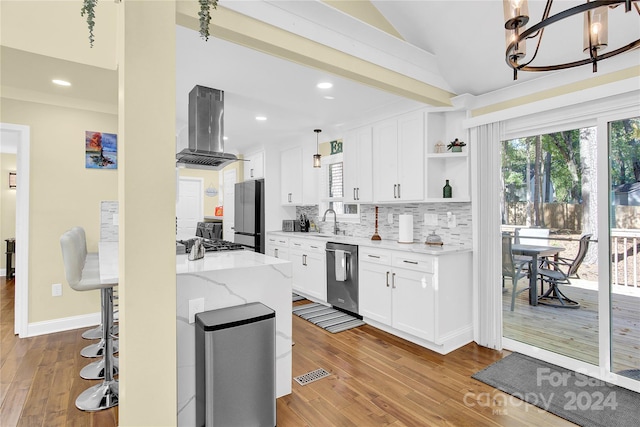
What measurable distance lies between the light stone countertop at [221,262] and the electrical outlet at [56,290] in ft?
6.68

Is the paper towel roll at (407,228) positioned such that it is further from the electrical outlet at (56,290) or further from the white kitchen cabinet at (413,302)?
the electrical outlet at (56,290)

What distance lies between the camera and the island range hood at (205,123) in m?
3.30

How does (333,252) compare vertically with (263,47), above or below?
below

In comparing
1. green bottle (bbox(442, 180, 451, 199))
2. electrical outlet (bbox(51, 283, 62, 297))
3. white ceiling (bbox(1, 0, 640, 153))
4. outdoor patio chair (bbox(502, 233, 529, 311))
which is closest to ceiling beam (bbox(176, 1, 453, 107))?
white ceiling (bbox(1, 0, 640, 153))

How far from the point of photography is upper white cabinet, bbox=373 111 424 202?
361 centimetres

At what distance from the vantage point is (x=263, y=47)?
218 centimetres

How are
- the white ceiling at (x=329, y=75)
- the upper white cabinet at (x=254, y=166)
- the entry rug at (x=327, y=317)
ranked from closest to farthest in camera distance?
the white ceiling at (x=329, y=75) → the entry rug at (x=327, y=317) → the upper white cabinet at (x=254, y=166)

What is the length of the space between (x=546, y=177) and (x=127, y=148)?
3344 millimetres

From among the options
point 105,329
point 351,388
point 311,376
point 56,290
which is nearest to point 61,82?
point 56,290

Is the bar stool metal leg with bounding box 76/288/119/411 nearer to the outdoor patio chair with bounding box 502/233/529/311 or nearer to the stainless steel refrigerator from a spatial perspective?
the stainless steel refrigerator

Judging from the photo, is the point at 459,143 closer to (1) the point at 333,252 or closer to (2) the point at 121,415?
(1) the point at 333,252

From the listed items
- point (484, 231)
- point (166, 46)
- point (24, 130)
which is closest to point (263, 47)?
point (166, 46)

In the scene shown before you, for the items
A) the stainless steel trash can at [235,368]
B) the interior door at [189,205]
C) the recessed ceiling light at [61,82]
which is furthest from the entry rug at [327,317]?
the interior door at [189,205]

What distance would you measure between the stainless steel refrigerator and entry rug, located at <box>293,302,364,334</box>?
1.66 m
